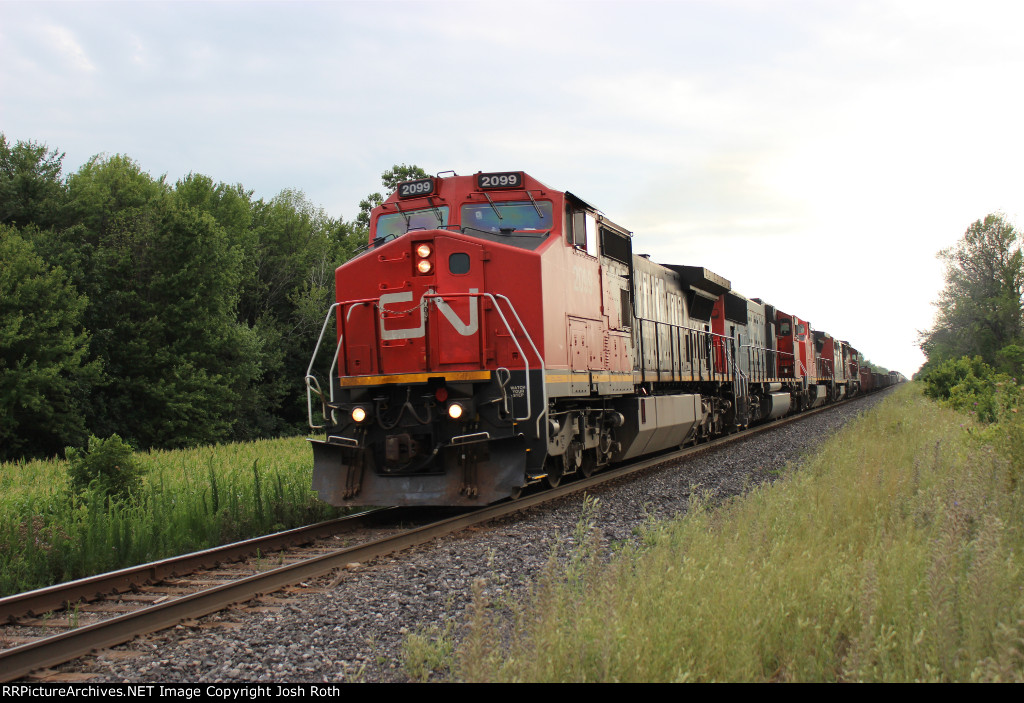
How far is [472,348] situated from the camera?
8117 mm

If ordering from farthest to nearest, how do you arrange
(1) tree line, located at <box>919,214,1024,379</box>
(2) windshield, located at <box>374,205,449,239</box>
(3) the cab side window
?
(1) tree line, located at <box>919,214,1024,379</box> → (3) the cab side window → (2) windshield, located at <box>374,205,449,239</box>

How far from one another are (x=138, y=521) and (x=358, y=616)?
11.3 ft

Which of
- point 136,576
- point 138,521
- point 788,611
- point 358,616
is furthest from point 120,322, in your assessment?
point 788,611

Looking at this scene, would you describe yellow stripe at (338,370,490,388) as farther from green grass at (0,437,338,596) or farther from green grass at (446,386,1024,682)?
green grass at (446,386,1024,682)

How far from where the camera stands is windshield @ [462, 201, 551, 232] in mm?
8883

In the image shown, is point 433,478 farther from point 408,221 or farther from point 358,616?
point 408,221

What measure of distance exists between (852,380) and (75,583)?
4997 centimetres

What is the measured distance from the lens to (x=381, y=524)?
8242 mm

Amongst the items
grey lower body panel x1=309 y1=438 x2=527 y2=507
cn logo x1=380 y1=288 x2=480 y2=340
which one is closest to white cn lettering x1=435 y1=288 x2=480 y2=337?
cn logo x1=380 y1=288 x2=480 y2=340

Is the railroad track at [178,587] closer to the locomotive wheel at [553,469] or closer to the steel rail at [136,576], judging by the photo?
the steel rail at [136,576]

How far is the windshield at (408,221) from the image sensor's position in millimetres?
9078

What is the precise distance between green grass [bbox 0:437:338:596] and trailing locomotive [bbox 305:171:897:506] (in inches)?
33.2
